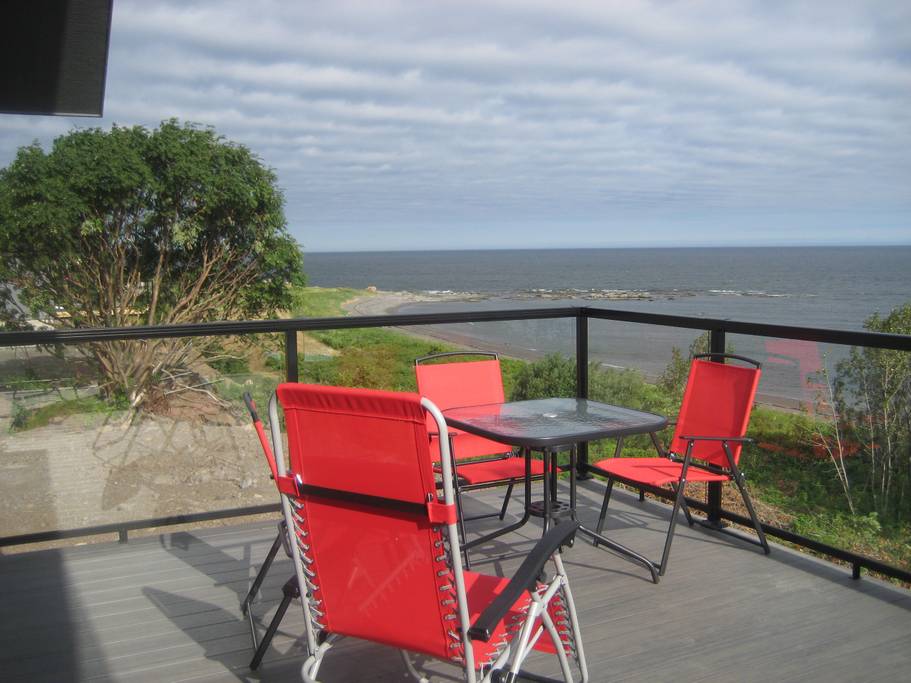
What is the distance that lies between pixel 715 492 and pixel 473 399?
1.37 meters

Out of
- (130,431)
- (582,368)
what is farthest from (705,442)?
(130,431)

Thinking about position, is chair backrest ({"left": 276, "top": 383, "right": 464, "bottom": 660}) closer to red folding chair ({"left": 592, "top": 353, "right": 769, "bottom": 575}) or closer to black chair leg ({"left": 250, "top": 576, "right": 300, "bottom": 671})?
black chair leg ({"left": 250, "top": 576, "right": 300, "bottom": 671})

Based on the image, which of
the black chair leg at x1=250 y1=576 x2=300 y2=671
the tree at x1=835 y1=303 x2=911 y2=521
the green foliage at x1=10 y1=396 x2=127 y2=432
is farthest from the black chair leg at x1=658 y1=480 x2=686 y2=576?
the green foliage at x1=10 y1=396 x2=127 y2=432

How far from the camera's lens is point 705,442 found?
3.98 meters

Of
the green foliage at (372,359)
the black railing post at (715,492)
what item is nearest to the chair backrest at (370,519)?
the green foliage at (372,359)

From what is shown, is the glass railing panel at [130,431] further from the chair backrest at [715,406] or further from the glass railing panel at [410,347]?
Result: the chair backrest at [715,406]

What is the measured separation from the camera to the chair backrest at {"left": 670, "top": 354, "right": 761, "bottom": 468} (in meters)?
3.78

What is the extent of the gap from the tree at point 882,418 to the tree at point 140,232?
1132 centimetres

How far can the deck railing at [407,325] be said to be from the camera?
345 centimetres

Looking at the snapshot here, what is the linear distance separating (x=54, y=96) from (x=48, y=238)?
1089 centimetres

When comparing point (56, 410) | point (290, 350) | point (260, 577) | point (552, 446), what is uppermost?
point (290, 350)

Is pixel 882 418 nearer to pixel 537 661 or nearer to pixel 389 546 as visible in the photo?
pixel 537 661

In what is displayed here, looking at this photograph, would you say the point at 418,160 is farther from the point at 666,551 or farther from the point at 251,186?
the point at 666,551

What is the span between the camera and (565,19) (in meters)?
22.2
